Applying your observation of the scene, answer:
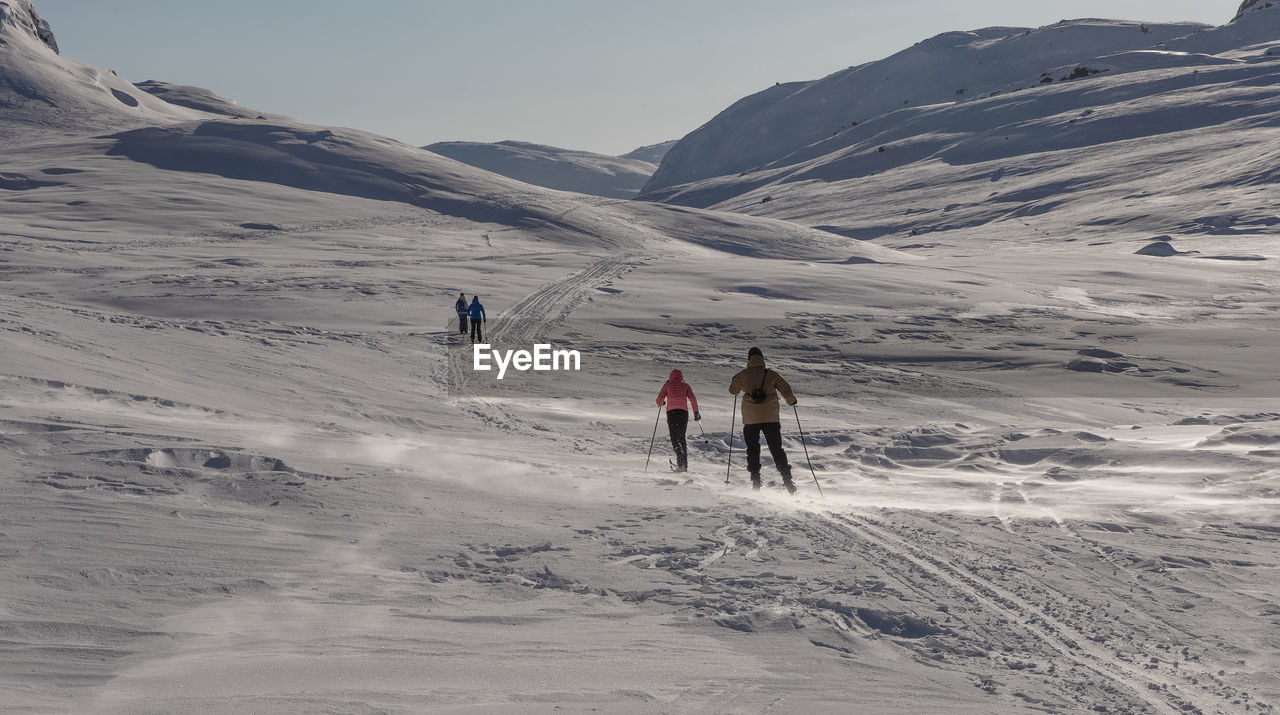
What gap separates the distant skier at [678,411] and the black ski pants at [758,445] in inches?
34.4

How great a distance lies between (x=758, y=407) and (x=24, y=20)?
109m

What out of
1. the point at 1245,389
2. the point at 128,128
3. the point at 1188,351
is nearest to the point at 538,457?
the point at 1245,389

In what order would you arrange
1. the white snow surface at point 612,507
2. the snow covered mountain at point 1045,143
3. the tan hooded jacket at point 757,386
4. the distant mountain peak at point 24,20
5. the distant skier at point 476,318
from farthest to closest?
1. the distant mountain peak at point 24,20
2. the snow covered mountain at point 1045,143
3. the distant skier at point 476,318
4. the tan hooded jacket at point 757,386
5. the white snow surface at point 612,507

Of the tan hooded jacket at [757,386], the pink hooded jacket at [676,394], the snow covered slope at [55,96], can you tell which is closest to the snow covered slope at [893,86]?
the snow covered slope at [55,96]

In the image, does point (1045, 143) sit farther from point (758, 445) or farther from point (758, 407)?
point (758, 445)

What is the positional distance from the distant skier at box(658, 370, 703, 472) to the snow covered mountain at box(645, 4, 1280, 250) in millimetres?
49562

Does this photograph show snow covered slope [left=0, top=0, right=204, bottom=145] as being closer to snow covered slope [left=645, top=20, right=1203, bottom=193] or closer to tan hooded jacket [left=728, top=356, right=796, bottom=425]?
tan hooded jacket [left=728, top=356, right=796, bottom=425]

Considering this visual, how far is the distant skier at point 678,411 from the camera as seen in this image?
10.6 m

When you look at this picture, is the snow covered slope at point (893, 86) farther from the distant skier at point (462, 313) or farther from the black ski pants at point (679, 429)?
the black ski pants at point (679, 429)

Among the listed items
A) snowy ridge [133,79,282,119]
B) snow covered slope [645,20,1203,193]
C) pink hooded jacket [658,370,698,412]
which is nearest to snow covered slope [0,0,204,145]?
snowy ridge [133,79,282,119]

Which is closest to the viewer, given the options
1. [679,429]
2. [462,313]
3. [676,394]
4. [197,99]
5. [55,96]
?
[679,429]

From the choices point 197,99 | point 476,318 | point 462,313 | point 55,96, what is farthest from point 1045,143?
point 197,99

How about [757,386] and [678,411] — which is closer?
[757,386]

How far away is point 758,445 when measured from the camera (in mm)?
9633
